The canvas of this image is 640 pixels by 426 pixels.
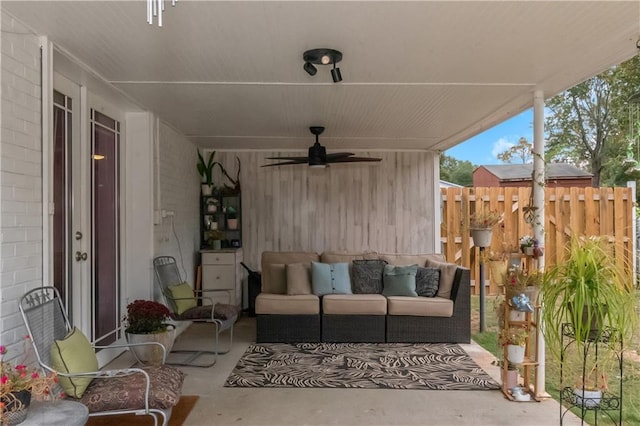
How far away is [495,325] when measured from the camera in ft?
20.2

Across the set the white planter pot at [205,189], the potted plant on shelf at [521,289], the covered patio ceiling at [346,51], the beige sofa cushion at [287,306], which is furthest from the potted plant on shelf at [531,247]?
the white planter pot at [205,189]

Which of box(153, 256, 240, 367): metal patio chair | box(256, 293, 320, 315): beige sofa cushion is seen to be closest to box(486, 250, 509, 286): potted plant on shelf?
box(256, 293, 320, 315): beige sofa cushion

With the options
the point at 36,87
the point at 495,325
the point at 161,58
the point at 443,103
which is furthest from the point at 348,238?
the point at 36,87

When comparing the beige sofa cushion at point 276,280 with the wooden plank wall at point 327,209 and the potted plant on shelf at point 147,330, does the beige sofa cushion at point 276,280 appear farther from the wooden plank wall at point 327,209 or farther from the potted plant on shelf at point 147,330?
the potted plant on shelf at point 147,330

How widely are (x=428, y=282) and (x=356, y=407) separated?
232 cm

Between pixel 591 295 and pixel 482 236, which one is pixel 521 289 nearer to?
pixel 591 295

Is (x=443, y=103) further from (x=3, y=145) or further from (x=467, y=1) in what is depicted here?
(x=3, y=145)

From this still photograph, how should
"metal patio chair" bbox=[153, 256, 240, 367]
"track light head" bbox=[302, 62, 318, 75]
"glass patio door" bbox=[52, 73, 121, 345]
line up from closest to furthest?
"track light head" bbox=[302, 62, 318, 75] < "glass patio door" bbox=[52, 73, 121, 345] < "metal patio chair" bbox=[153, 256, 240, 367]

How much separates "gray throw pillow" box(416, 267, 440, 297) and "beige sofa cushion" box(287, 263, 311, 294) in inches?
50.5

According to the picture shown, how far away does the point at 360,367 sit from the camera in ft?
14.5

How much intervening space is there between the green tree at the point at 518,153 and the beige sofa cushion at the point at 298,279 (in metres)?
13.5

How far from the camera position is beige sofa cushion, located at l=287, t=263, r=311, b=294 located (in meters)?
5.48

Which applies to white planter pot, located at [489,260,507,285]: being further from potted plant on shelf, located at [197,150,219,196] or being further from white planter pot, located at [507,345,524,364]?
potted plant on shelf, located at [197,150,219,196]

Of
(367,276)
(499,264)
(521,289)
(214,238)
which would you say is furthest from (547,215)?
(214,238)
